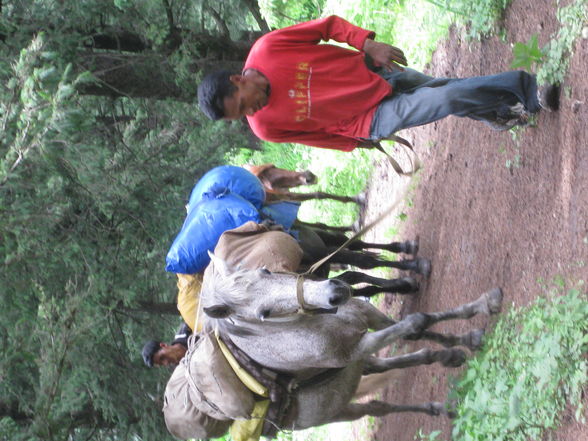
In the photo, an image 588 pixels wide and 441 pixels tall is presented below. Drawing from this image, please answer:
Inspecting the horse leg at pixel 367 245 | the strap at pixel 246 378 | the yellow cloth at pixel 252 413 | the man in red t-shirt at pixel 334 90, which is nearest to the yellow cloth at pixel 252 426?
the yellow cloth at pixel 252 413

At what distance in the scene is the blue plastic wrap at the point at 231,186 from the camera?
5.70 meters

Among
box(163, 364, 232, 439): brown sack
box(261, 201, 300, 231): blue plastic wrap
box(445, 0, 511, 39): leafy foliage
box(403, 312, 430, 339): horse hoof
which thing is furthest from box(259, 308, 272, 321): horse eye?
box(445, 0, 511, 39): leafy foliage

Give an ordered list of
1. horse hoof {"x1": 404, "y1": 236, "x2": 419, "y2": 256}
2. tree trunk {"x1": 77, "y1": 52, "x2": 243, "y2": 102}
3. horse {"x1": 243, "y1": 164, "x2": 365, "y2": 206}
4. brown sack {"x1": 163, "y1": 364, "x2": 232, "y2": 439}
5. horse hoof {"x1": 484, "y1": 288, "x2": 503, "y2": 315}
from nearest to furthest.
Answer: horse hoof {"x1": 484, "y1": 288, "x2": 503, "y2": 315} < brown sack {"x1": 163, "y1": 364, "x2": 232, "y2": 439} < horse hoof {"x1": 404, "y1": 236, "x2": 419, "y2": 256} < horse {"x1": 243, "y1": 164, "x2": 365, "y2": 206} < tree trunk {"x1": 77, "y1": 52, "x2": 243, "y2": 102}

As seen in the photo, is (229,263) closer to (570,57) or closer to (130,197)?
(570,57)

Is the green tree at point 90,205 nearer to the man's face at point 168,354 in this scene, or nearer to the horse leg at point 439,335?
the man's face at point 168,354

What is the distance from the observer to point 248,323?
3943mm

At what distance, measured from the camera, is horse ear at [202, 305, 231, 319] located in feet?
12.3

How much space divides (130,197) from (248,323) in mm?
3984

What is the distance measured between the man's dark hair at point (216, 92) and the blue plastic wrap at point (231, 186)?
1.53 meters

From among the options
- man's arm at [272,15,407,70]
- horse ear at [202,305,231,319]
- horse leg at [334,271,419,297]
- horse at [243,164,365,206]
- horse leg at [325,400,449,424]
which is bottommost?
horse leg at [325,400,449,424]

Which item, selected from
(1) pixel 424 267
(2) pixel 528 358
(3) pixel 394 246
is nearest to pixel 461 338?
(2) pixel 528 358

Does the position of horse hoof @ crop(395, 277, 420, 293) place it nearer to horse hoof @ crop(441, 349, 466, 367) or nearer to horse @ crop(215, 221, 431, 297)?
horse @ crop(215, 221, 431, 297)

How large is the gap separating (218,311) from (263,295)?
0.97 ft

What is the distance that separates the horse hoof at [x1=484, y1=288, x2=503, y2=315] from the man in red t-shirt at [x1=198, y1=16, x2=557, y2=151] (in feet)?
3.90
